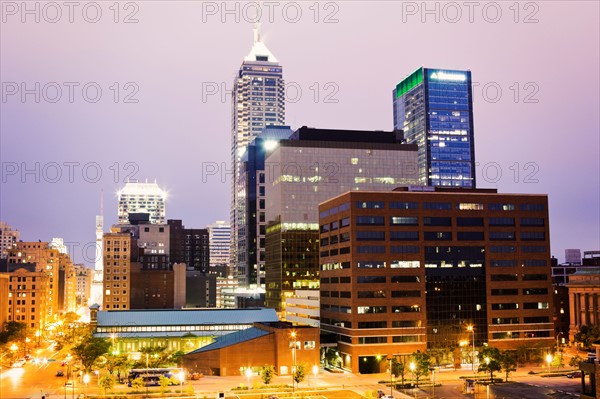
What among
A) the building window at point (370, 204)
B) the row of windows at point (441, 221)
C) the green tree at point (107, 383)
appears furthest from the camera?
the row of windows at point (441, 221)

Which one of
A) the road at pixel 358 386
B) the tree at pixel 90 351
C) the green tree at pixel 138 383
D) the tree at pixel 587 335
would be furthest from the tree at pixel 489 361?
the tree at pixel 90 351

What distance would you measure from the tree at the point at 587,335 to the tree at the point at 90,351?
10525 centimetres

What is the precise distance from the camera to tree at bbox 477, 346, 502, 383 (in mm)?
121375

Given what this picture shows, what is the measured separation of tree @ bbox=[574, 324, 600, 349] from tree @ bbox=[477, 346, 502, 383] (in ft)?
137

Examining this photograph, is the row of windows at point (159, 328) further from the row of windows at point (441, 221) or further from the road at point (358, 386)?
the row of windows at point (441, 221)

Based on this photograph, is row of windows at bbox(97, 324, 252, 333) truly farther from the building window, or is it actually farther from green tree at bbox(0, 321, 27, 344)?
the building window

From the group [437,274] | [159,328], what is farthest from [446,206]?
[159,328]

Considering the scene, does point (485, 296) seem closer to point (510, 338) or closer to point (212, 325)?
point (510, 338)

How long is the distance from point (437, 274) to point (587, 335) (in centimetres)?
4459

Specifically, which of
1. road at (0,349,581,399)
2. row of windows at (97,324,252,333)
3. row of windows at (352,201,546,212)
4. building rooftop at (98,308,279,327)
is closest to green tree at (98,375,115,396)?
road at (0,349,581,399)

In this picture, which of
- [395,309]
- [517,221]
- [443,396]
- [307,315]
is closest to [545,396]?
[443,396]

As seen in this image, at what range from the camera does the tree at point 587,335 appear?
524 feet

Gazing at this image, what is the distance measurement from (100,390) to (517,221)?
9150cm

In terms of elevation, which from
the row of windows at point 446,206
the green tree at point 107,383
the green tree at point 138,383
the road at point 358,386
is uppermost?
the row of windows at point 446,206
